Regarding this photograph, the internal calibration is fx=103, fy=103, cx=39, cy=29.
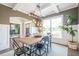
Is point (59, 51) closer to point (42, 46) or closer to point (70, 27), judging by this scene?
point (42, 46)

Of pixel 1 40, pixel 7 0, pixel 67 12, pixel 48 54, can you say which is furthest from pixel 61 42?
pixel 7 0

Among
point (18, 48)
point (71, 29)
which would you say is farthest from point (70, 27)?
point (18, 48)

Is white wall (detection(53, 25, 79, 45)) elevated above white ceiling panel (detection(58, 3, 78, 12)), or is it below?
below

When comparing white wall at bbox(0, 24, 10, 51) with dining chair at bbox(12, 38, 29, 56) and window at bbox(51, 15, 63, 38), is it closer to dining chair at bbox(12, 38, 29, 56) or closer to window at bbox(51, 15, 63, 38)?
dining chair at bbox(12, 38, 29, 56)

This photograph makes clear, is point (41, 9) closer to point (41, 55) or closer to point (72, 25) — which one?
point (72, 25)

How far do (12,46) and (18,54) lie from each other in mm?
211

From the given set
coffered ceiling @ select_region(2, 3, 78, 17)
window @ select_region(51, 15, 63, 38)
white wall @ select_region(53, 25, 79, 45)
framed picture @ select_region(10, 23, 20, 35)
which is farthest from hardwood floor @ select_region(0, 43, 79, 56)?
coffered ceiling @ select_region(2, 3, 78, 17)

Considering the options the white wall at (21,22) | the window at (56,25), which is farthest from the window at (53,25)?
the white wall at (21,22)

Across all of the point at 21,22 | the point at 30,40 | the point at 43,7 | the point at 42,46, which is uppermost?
the point at 43,7

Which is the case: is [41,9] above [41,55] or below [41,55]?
above

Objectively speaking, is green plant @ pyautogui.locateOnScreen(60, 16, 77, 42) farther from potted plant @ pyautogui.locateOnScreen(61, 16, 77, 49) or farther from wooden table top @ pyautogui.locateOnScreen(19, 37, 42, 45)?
wooden table top @ pyautogui.locateOnScreen(19, 37, 42, 45)

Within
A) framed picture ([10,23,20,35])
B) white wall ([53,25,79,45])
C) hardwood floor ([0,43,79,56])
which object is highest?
framed picture ([10,23,20,35])

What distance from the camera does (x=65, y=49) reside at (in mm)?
2133

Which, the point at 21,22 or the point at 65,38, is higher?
the point at 21,22
